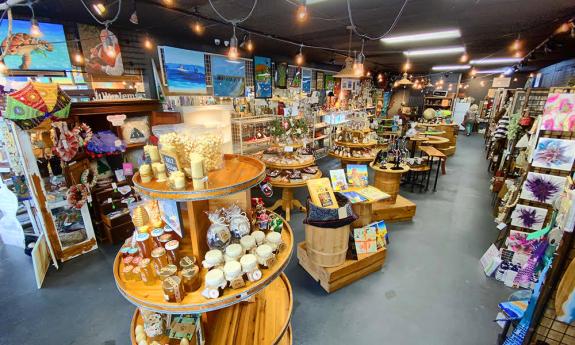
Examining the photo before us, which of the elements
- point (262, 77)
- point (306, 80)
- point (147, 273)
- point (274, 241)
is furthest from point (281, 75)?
point (147, 273)

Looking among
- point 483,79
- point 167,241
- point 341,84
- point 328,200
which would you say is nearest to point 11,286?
point 167,241

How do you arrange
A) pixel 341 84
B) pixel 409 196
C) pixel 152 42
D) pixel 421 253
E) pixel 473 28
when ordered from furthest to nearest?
pixel 341 84, pixel 409 196, pixel 473 28, pixel 152 42, pixel 421 253

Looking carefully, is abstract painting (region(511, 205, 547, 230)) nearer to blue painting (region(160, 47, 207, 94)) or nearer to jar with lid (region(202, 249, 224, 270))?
jar with lid (region(202, 249, 224, 270))

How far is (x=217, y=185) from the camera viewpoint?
4.01 feet

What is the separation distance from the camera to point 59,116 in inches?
112

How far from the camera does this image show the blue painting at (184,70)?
4.52 metres

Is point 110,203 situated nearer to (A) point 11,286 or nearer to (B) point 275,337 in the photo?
(A) point 11,286

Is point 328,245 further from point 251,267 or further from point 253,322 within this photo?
point 251,267

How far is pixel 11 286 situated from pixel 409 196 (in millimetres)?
6644

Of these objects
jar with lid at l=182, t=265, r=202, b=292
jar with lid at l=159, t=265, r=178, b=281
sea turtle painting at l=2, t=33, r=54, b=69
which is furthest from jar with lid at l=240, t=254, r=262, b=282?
sea turtle painting at l=2, t=33, r=54, b=69

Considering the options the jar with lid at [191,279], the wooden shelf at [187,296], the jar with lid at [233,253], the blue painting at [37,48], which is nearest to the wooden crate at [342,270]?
the wooden shelf at [187,296]

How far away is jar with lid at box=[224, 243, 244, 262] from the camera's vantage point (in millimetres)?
1242

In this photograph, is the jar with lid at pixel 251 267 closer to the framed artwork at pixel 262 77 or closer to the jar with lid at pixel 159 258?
the jar with lid at pixel 159 258

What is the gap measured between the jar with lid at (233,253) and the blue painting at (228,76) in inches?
193
